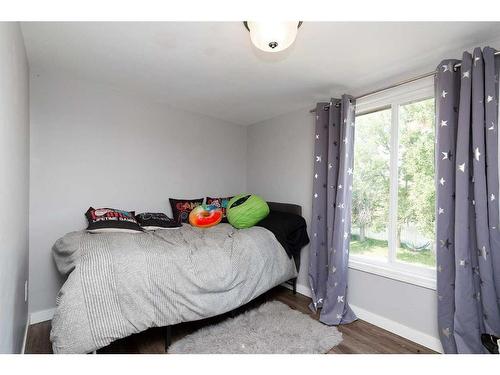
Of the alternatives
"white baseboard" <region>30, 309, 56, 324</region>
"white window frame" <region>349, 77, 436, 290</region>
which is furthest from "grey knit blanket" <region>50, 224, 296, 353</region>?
"white window frame" <region>349, 77, 436, 290</region>

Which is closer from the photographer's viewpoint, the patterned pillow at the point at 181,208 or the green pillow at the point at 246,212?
the green pillow at the point at 246,212

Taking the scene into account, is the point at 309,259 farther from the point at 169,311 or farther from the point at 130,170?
the point at 130,170

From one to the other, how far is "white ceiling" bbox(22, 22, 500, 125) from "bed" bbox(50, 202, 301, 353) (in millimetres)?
1466

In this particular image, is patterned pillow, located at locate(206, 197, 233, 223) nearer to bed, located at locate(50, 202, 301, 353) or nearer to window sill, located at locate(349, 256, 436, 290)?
bed, located at locate(50, 202, 301, 353)

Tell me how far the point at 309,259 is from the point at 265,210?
0.75m

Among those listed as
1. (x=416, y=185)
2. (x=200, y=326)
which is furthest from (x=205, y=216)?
(x=416, y=185)

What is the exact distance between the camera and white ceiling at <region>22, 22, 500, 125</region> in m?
1.62

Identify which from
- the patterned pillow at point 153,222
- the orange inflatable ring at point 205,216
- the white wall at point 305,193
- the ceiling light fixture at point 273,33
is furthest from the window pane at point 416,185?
the patterned pillow at point 153,222

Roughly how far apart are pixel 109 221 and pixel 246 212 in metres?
1.35

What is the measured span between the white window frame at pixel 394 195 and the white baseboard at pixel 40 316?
2.95 m

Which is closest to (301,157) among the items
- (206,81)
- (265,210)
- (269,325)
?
(265,210)

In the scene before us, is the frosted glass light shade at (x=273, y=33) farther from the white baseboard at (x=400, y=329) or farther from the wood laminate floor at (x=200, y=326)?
the white baseboard at (x=400, y=329)

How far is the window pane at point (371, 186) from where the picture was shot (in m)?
2.40

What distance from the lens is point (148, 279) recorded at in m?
1.71
